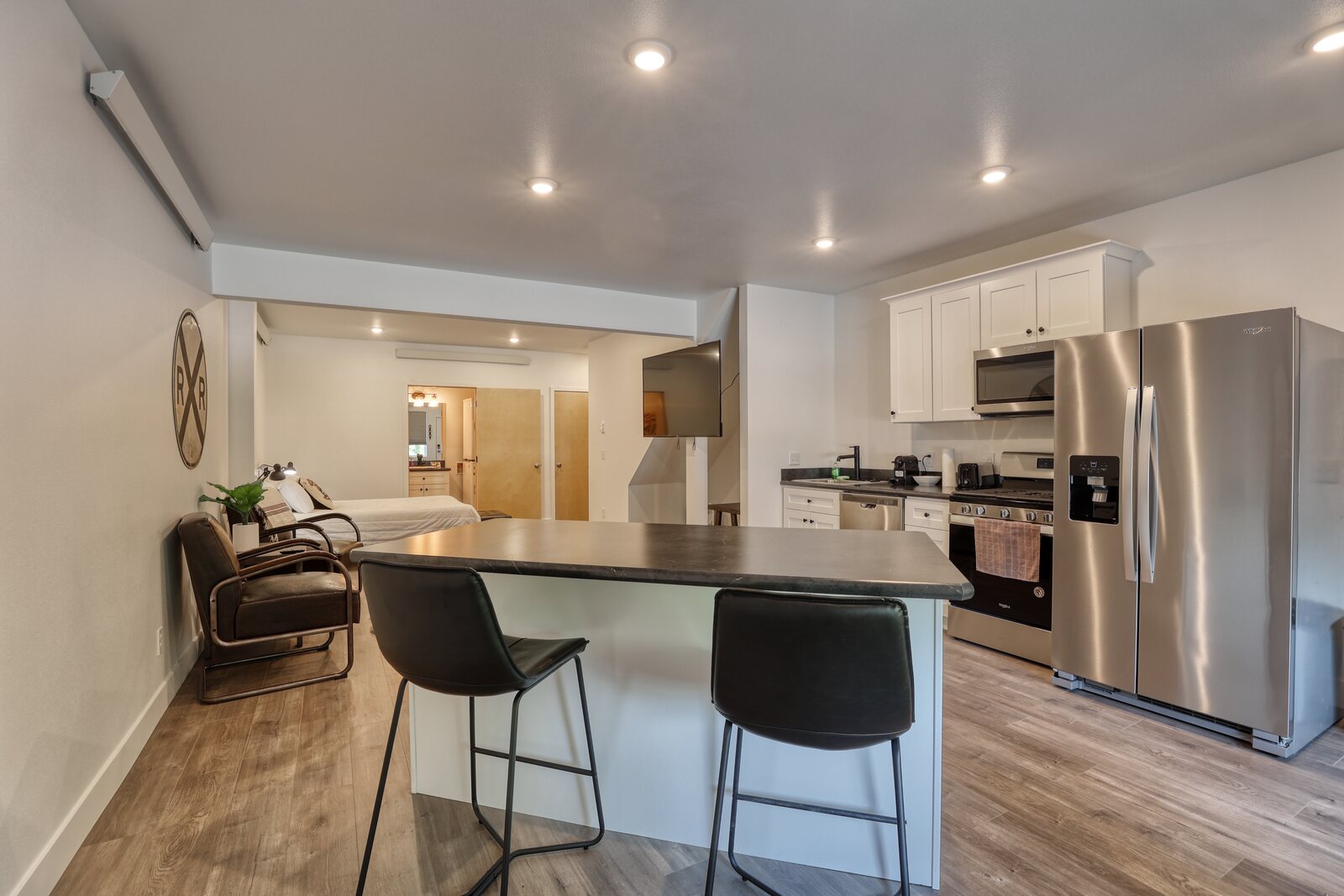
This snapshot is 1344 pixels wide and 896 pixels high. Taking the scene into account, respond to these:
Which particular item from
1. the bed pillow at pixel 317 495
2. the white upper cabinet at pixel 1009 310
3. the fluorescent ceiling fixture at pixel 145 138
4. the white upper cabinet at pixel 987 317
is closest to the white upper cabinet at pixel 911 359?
the white upper cabinet at pixel 987 317

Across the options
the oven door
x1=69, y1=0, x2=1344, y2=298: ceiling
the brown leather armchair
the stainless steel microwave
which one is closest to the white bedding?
the brown leather armchair

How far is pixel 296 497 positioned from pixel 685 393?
3554 mm

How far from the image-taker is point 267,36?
2053mm

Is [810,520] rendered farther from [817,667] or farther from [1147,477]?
[817,667]

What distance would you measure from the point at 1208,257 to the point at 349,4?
393cm

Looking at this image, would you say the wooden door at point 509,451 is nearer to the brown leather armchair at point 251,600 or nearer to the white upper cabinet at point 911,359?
the brown leather armchair at point 251,600

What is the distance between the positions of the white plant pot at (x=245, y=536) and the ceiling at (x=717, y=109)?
180 cm

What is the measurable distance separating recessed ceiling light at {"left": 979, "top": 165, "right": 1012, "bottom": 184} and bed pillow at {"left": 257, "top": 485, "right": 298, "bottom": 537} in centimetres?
468

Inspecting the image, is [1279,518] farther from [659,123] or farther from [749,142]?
[659,123]

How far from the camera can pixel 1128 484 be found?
285cm

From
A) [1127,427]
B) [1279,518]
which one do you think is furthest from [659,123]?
[1279,518]

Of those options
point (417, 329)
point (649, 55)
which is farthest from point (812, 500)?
point (417, 329)

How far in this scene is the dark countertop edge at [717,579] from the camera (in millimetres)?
1459

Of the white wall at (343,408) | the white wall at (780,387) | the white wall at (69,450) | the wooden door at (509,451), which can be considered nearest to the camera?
the white wall at (69,450)
